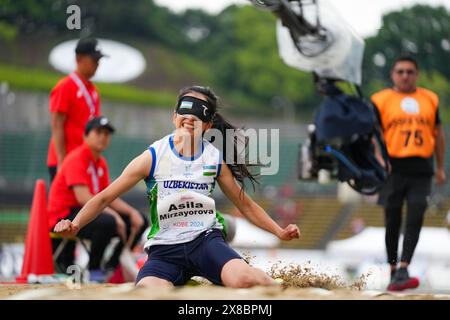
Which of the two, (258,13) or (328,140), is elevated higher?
(258,13)

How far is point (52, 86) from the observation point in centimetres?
5712

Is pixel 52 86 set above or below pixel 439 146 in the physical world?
above

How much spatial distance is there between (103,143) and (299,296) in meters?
3.76

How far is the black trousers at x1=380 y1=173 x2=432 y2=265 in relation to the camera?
816cm

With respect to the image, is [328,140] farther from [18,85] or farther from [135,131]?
[18,85]

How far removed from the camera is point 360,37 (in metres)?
8.96

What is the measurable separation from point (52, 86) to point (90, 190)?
164ft

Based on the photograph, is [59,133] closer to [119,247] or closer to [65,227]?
[119,247]

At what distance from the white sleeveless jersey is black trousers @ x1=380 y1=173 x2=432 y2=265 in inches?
116

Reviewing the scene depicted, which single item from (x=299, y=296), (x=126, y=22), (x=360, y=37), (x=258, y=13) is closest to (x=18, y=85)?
(x=126, y=22)

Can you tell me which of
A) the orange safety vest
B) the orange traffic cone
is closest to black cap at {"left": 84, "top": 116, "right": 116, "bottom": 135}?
the orange traffic cone

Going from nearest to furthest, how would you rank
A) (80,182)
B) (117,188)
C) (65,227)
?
(65,227), (117,188), (80,182)

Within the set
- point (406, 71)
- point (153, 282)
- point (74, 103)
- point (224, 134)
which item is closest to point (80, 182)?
point (74, 103)
